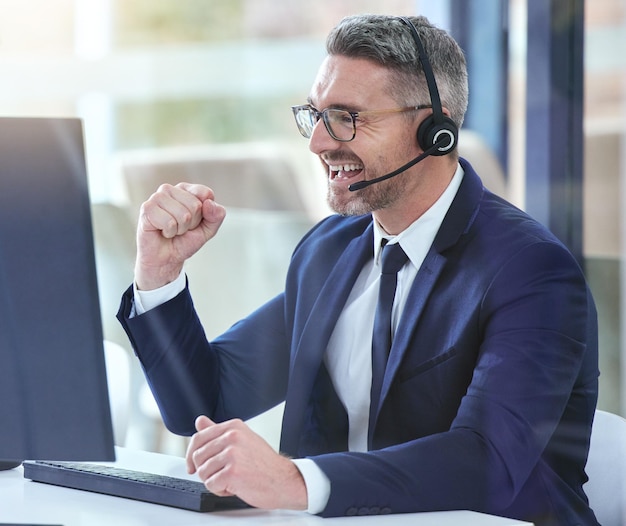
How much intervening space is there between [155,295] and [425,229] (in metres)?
0.42

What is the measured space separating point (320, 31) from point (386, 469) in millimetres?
1931

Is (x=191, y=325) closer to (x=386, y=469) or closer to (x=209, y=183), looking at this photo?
(x=386, y=469)

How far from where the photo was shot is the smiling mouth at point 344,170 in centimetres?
158

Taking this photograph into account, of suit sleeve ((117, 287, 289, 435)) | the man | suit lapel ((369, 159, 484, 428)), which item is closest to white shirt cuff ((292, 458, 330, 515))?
the man

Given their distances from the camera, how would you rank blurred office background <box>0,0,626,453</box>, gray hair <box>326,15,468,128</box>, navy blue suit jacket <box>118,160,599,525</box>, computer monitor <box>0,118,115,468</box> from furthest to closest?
1. blurred office background <box>0,0,626,453</box>
2. gray hair <box>326,15,468,128</box>
3. navy blue suit jacket <box>118,160,599,525</box>
4. computer monitor <box>0,118,115,468</box>

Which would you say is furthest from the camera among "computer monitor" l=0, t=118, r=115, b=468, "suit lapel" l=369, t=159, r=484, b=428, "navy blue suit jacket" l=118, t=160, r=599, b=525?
"suit lapel" l=369, t=159, r=484, b=428

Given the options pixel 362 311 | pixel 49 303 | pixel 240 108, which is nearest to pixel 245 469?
pixel 49 303

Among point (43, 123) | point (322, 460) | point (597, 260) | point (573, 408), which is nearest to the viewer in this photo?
point (43, 123)

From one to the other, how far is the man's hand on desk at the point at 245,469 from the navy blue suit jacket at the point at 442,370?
0.16 feet

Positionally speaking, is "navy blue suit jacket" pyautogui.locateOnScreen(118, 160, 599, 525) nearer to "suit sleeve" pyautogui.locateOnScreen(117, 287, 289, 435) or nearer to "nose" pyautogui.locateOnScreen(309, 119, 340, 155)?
"suit sleeve" pyautogui.locateOnScreen(117, 287, 289, 435)

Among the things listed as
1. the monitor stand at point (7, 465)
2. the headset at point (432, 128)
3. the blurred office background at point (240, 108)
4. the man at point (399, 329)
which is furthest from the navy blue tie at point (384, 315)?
the blurred office background at point (240, 108)

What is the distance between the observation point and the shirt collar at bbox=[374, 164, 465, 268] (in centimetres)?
150

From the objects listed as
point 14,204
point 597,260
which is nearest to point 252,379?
point 14,204

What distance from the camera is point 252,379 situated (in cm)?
170
